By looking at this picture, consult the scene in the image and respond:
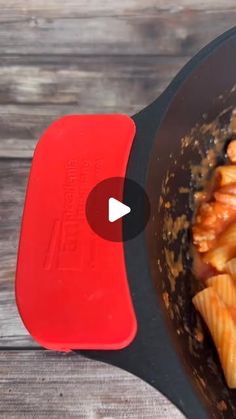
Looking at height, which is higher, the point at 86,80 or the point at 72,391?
the point at 86,80

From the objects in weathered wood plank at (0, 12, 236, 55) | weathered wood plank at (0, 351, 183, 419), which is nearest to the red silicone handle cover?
weathered wood plank at (0, 351, 183, 419)

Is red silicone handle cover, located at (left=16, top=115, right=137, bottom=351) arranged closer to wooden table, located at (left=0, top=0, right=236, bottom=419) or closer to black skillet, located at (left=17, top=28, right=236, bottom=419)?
black skillet, located at (left=17, top=28, right=236, bottom=419)

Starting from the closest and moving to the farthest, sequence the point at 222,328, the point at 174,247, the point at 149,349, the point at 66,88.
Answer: the point at 149,349
the point at 222,328
the point at 174,247
the point at 66,88

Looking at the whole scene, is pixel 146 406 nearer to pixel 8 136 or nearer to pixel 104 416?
pixel 104 416

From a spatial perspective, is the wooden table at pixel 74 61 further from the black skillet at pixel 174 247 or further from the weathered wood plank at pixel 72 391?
the black skillet at pixel 174 247

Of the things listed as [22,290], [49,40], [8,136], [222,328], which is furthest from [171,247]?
[49,40]

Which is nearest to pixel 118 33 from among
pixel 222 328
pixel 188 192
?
pixel 188 192

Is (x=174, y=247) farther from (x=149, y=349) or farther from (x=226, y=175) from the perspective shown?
(x=149, y=349)
